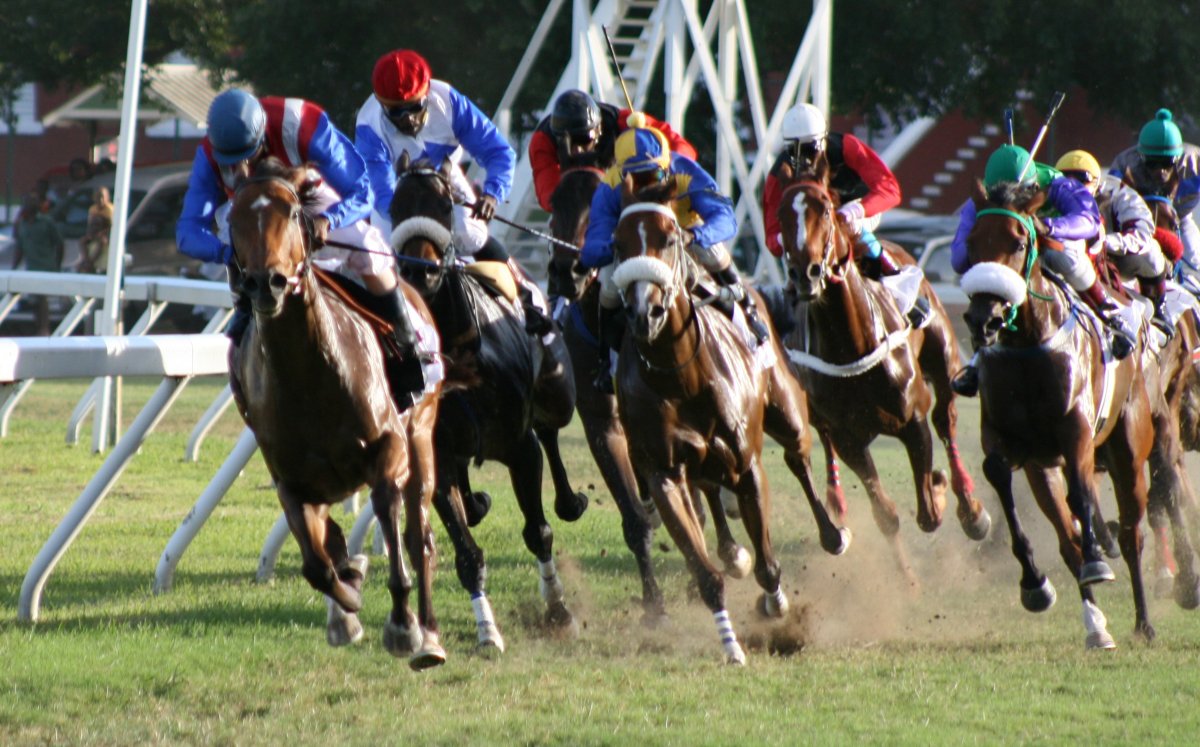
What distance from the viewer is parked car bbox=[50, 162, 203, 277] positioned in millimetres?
21641

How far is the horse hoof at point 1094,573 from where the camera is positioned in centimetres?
681

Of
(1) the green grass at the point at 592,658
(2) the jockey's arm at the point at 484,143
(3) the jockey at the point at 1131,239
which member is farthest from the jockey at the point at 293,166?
(3) the jockey at the point at 1131,239

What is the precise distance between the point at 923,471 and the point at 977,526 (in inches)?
21.1

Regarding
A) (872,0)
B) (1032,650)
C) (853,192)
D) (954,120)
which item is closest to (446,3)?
(872,0)

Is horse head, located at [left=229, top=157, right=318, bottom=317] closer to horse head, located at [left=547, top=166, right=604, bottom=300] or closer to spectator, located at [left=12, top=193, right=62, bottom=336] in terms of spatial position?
horse head, located at [left=547, top=166, right=604, bottom=300]

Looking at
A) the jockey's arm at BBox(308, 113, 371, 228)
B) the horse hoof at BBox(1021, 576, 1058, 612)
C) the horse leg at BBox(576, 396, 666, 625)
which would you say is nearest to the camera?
the jockey's arm at BBox(308, 113, 371, 228)

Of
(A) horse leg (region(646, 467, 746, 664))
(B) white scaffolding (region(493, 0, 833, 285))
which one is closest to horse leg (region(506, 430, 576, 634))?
(A) horse leg (region(646, 467, 746, 664))

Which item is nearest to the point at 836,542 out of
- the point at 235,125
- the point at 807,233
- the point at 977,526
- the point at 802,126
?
the point at 977,526

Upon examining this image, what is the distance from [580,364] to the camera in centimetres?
809

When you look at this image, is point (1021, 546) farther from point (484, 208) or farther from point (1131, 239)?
point (484, 208)

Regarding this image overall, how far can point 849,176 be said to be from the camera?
27.8 feet

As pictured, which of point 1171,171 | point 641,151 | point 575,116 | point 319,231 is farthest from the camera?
A: point 1171,171

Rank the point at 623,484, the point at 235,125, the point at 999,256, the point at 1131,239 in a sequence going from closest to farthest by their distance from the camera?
the point at 235,125 → the point at 999,256 → the point at 623,484 → the point at 1131,239

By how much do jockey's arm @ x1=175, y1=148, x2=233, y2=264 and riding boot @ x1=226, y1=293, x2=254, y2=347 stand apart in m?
A: 0.18
